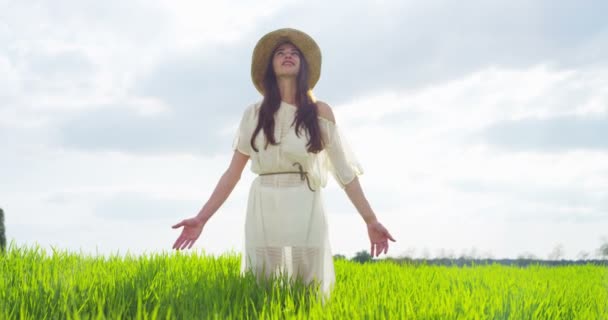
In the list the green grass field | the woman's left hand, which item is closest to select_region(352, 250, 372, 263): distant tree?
the green grass field

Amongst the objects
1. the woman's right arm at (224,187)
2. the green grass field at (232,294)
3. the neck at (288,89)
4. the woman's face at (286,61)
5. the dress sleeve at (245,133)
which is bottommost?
the green grass field at (232,294)

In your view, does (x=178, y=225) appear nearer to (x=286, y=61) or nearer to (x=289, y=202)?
(x=289, y=202)

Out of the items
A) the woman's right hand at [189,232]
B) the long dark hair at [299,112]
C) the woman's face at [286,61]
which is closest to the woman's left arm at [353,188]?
the long dark hair at [299,112]

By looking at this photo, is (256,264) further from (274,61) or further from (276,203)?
(274,61)

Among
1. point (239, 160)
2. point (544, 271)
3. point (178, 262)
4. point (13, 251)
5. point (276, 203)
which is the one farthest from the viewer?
point (544, 271)

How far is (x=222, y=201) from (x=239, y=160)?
0.28 m

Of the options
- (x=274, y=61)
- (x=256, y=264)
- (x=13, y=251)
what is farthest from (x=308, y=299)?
(x=13, y=251)

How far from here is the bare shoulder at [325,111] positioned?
3.77 m

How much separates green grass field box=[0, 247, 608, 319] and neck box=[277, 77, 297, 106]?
3.67 feet

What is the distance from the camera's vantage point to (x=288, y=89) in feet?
12.6

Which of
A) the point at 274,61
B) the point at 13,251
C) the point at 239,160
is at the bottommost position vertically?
the point at 13,251

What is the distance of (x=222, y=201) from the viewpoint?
→ 12.8ft

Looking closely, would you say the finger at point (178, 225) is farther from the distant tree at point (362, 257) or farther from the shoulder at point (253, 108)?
the distant tree at point (362, 257)

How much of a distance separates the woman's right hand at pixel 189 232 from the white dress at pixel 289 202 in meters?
0.32
